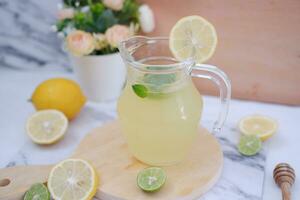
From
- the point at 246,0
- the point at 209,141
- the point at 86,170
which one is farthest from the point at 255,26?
the point at 86,170

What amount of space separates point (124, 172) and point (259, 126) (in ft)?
1.17

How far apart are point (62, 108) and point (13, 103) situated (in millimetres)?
233

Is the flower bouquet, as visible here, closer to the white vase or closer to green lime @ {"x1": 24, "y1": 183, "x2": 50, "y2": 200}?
the white vase

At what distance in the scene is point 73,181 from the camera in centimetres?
84

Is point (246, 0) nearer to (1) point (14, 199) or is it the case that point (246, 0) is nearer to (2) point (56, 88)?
(2) point (56, 88)

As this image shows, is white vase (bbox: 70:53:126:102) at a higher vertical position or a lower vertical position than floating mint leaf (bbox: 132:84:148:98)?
lower

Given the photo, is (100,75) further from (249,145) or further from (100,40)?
(249,145)

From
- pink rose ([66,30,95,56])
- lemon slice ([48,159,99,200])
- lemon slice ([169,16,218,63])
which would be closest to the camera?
lemon slice ([48,159,99,200])

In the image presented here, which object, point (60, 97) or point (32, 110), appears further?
point (32, 110)

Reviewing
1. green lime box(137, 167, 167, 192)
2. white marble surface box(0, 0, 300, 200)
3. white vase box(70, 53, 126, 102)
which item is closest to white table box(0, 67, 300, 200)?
white marble surface box(0, 0, 300, 200)

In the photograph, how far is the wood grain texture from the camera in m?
1.10

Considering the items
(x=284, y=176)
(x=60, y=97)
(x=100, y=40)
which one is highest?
(x=100, y=40)

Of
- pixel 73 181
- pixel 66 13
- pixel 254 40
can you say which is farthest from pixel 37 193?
pixel 254 40

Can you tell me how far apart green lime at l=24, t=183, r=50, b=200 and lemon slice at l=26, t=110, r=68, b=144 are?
0.59 ft
